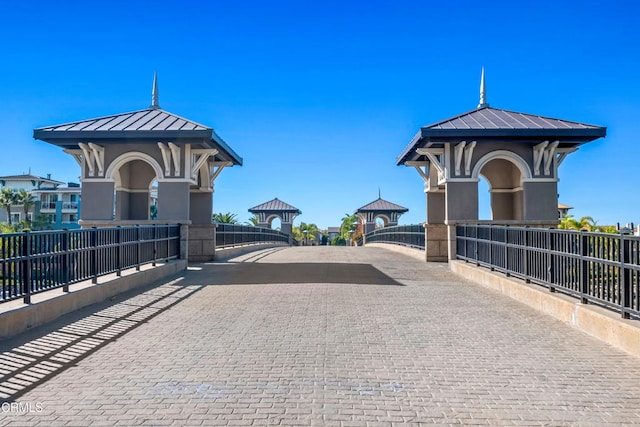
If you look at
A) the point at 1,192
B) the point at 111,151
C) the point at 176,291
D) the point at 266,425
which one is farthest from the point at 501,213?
the point at 1,192

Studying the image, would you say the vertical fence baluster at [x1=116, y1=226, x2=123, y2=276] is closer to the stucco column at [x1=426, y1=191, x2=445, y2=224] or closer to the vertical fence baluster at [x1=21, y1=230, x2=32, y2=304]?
the vertical fence baluster at [x1=21, y1=230, x2=32, y2=304]

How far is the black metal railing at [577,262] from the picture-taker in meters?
5.89

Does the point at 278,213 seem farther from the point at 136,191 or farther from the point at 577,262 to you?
the point at 577,262

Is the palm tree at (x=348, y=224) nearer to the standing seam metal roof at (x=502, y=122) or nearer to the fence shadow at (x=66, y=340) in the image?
the standing seam metal roof at (x=502, y=122)

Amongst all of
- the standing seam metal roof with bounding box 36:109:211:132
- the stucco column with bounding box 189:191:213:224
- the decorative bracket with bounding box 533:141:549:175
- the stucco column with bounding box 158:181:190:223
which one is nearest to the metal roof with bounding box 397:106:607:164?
the decorative bracket with bounding box 533:141:549:175

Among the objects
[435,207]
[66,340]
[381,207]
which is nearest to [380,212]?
[381,207]

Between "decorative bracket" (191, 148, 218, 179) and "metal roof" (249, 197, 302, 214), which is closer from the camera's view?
"decorative bracket" (191, 148, 218, 179)

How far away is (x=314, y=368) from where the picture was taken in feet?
16.4

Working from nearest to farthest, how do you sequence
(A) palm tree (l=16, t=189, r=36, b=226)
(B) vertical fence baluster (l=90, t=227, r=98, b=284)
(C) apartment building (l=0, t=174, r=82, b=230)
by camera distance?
(B) vertical fence baluster (l=90, t=227, r=98, b=284) < (A) palm tree (l=16, t=189, r=36, b=226) < (C) apartment building (l=0, t=174, r=82, b=230)

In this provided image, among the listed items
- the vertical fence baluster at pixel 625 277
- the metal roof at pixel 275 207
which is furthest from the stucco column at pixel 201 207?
the metal roof at pixel 275 207

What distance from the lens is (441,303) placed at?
883 centimetres

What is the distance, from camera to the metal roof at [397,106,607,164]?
1500 cm

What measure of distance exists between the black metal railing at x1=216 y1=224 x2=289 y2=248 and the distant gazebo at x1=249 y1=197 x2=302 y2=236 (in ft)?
28.7

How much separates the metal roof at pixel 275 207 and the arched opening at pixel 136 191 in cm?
2772
